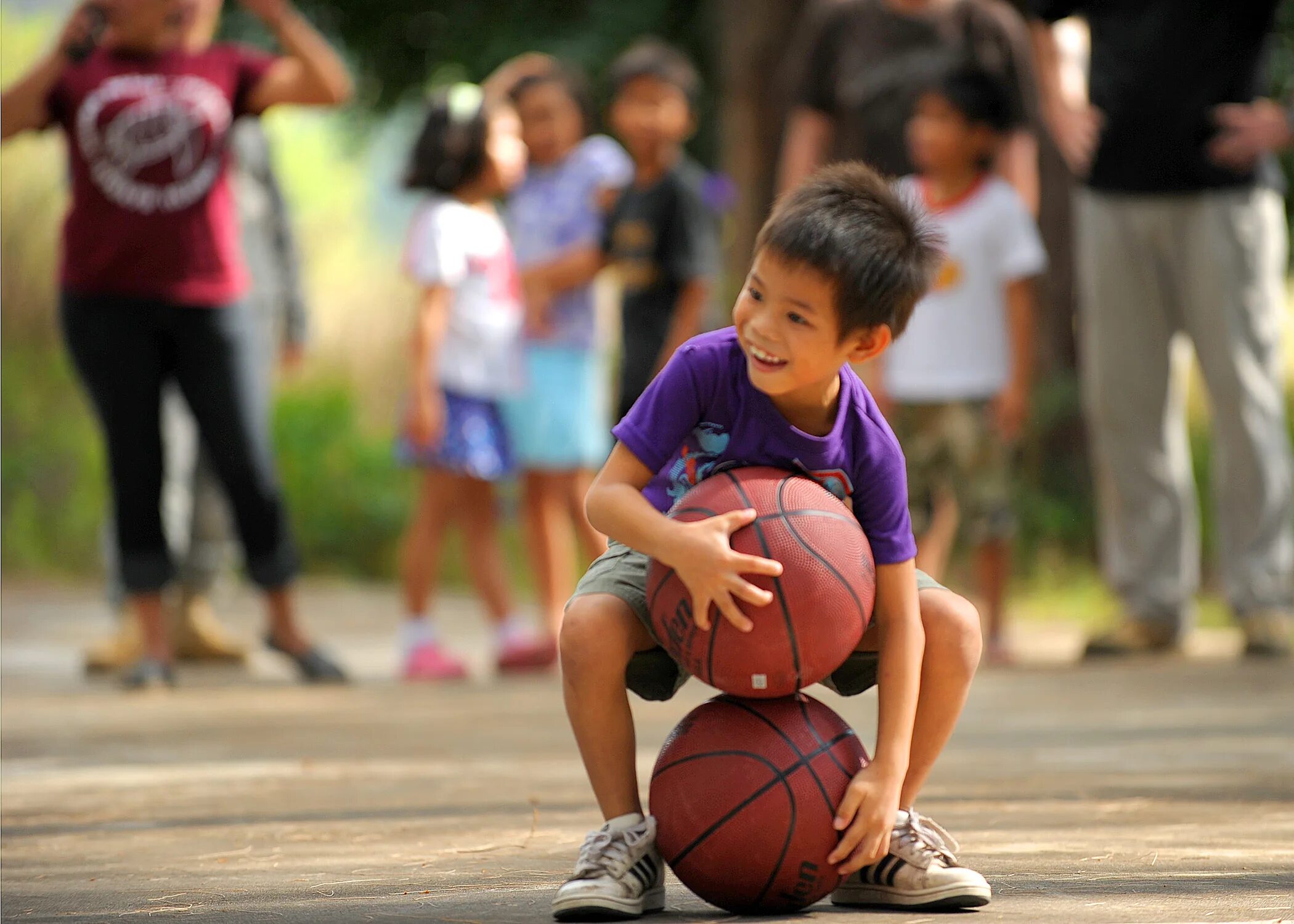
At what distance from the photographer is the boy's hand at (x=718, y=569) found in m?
3.11

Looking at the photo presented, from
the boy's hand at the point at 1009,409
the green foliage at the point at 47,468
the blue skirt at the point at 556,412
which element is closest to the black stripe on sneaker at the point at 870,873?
the boy's hand at the point at 1009,409

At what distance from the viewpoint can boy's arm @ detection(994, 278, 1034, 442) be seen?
24.3 ft

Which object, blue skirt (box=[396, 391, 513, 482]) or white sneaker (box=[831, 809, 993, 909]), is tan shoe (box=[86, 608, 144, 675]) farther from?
white sneaker (box=[831, 809, 993, 909])

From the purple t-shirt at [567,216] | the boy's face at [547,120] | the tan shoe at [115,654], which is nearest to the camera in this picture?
the tan shoe at [115,654]

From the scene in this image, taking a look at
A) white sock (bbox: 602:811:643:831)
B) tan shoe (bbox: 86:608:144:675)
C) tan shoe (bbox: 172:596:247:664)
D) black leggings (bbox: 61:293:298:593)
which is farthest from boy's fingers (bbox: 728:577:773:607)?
tan shoe (bbox: 172:596:247:664)

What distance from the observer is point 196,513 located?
26.5ft

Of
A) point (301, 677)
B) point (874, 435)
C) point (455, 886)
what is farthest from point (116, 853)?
point (301, 677)

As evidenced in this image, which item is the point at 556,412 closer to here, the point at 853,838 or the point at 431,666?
the point at 431,666

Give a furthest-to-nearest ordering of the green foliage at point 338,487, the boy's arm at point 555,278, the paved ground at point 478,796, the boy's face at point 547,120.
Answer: the green foliage at point 338,487 → the boy's face at point 547,120 → the boy's arm at point 555,278 → the paved ground at point 478,796

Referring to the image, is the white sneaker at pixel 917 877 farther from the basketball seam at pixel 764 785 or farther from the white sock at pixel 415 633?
the white sock at pixel 415 633

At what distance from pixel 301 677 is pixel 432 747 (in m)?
2.13

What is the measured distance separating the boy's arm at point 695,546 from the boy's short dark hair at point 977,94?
4.39 meters

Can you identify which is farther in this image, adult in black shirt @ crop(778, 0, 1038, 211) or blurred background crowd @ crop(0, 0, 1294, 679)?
adult in black shirt @ crop(778, 0, 1038, 211)

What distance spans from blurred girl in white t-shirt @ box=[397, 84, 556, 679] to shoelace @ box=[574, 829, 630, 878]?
425 centimetres
